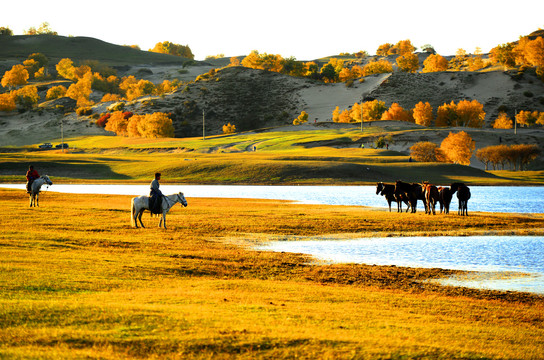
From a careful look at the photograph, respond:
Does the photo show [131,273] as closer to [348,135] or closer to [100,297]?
[100,297]

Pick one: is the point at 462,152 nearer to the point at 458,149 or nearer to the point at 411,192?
the point at 458,149

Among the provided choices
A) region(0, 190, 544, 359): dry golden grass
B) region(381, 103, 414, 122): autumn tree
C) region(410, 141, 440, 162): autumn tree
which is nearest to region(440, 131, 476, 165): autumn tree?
region(410, 141, 440, 162): autumn tree

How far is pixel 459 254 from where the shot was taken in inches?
1010

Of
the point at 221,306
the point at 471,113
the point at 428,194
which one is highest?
the point at 471,113

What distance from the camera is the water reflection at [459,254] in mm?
20266

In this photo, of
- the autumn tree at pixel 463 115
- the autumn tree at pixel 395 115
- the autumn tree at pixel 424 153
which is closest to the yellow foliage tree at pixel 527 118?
the autumn tree at pixel 463 115

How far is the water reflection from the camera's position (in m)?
20.3

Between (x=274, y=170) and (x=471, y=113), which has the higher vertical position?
(x=471, y=113)

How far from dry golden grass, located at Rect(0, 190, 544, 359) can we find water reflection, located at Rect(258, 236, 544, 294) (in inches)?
63.7

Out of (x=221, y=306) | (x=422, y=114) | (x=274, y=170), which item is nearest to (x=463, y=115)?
(x=422, y=114)

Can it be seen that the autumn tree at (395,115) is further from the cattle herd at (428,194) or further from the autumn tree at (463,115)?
the cattle herd at (428,194)

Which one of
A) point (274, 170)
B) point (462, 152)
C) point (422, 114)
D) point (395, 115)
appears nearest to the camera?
point (274, 170)

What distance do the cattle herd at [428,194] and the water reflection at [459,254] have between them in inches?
469

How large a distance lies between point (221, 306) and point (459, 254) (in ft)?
48.4
